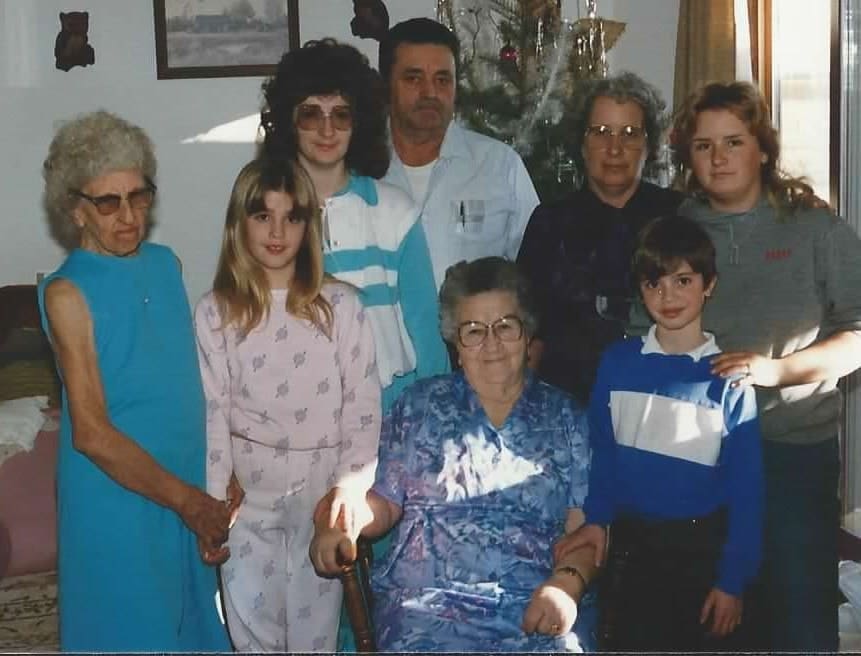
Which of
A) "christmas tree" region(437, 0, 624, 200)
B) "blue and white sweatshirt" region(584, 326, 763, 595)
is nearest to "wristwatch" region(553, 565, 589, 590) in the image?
"blue and white sweatshirt" region(584, 326, 763, 595)

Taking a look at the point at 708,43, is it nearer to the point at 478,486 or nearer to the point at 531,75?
the point at 531,75

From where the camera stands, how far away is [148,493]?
7.09 ft

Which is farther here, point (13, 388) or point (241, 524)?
point (13, 388)

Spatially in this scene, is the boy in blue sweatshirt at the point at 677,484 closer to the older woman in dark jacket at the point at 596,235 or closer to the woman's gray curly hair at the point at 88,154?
the older woman in dark jacket at the point at 596,235

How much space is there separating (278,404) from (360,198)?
1.84 ft

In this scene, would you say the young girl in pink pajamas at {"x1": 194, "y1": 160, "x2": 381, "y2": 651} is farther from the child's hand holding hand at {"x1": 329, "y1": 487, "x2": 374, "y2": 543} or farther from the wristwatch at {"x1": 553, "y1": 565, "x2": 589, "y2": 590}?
the wristwatch at {"x1": 553, "y1": 565, "x2": 589, "y2": 590}

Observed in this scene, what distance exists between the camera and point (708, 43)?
4.29 m

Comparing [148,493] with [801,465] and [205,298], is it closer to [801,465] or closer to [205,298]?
[205,298]

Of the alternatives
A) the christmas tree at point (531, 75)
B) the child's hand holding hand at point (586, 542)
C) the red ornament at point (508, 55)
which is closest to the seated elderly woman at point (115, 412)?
the child's hand holding hand at point (586, 542)

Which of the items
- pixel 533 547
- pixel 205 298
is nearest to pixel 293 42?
pixel 205 298

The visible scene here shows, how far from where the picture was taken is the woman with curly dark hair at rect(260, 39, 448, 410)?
8.52 feet

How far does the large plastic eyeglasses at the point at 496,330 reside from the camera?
2461mm

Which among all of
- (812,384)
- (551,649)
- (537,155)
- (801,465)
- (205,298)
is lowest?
(551,649)

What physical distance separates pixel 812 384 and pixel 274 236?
3.91ft
